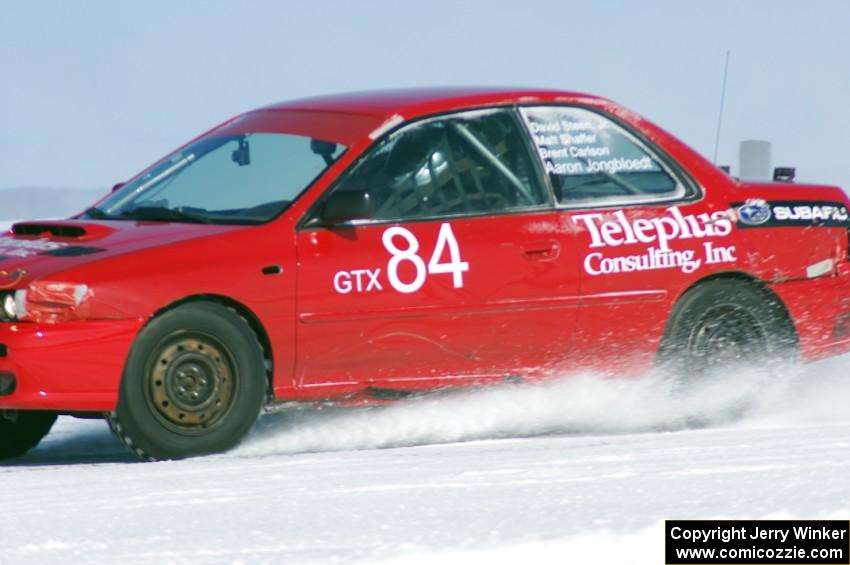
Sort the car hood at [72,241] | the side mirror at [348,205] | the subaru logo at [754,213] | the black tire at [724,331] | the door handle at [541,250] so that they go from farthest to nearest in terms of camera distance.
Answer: the subaru logo at [754,213]
the black tire at [724,331]
the door handle at [541,250]
the side mirror at [348,205]
the car hood at [72,241]

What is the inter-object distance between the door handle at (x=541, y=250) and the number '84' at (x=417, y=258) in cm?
30

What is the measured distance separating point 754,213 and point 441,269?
1.69 meters

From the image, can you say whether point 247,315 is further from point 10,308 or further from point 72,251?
point 10,308

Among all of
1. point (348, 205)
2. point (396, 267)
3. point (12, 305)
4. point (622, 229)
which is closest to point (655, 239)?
point (622, 229)

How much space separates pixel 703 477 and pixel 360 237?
210 cm

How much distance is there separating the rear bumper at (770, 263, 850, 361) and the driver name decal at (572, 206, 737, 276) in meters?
0.39

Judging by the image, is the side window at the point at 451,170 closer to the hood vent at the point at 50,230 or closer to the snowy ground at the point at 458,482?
the snowy ground at the point at 458,482

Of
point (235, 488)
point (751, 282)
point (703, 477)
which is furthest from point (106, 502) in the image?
point (751, 282)

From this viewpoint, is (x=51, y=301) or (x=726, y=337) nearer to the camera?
(x=51, y=301)

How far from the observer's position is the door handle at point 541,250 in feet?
24.1

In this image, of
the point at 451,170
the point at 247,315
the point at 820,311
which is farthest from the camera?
the point at 820,311

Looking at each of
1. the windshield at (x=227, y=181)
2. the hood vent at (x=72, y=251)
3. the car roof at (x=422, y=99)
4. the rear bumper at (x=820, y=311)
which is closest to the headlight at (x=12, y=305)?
the hood vent at (x=72, y=251)

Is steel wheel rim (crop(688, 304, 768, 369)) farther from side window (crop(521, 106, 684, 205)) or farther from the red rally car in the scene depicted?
side window (crop(521, 106, 684, 205))

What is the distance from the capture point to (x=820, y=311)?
320 inches
